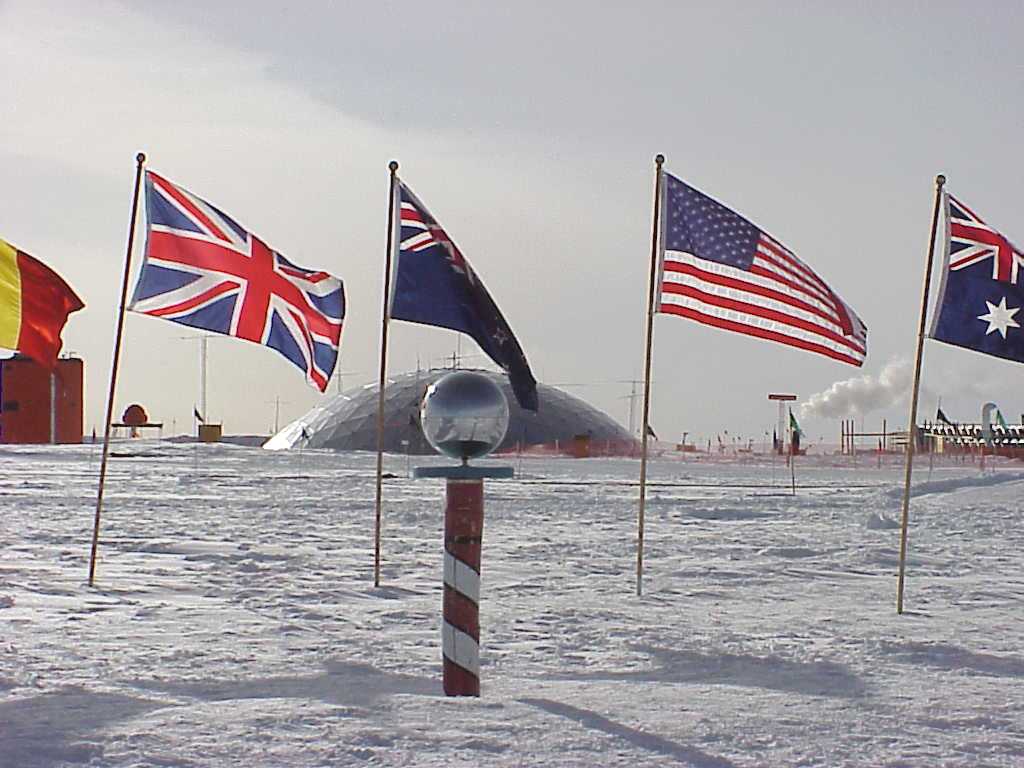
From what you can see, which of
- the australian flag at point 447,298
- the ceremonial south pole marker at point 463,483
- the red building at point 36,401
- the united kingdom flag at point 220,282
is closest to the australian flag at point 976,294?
the australian flag at point 447,298

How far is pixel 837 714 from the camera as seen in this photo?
6.46m

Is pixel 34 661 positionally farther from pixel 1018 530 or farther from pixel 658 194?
pixel 1018 530

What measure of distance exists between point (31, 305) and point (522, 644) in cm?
586

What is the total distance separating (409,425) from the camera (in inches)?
2864

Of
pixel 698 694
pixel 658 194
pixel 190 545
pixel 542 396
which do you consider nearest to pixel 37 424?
pixel 542 396

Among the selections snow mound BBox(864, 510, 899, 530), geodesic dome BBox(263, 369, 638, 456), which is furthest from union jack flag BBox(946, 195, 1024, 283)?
geodesic dome BBox(263, 369, 638, 456)

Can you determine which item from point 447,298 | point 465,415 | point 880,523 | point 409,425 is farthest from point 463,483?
point 409,425

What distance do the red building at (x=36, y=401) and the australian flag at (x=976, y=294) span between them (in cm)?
7064

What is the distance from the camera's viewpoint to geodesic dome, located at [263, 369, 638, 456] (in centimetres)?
7275

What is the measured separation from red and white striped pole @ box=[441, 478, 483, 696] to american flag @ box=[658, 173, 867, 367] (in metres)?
5.86

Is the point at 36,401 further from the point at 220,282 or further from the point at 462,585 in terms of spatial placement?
the point at 462,585

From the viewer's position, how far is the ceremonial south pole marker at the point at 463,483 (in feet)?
21.2

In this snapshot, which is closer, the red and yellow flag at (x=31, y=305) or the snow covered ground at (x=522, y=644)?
the snow covered ground at (x=522, y=644)

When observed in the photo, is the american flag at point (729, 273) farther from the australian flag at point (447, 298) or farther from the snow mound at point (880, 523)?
the snow mound at point (880, 523)
